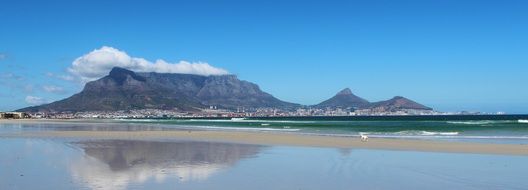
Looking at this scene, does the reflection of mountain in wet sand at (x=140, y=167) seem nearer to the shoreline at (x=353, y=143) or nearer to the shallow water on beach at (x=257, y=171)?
the shallow water on beach at (x=257, y=171)

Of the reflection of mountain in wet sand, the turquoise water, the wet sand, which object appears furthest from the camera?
the turquoise water

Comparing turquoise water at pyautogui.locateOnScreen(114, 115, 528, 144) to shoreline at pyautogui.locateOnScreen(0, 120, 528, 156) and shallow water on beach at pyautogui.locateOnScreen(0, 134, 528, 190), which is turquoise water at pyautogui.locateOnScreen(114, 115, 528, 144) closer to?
shoreline at pyautogui.locateOnScreen(0, 120, 528, 156)

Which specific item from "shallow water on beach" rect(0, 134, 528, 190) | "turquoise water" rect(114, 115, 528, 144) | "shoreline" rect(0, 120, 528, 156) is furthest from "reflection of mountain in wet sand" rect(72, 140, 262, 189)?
"turquoise water" rect(114, 115, 528, 144)

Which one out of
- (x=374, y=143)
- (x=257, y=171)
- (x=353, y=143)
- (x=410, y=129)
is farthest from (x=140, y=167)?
(x=410, y=129)

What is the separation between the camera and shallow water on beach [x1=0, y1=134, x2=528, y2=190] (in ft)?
40.7

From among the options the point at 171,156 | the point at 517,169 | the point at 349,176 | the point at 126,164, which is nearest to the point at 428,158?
the point at 517,169

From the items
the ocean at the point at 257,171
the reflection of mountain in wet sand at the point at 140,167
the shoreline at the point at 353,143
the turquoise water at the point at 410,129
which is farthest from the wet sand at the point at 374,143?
the reflection of mountain in wet sand at the point at 140,167

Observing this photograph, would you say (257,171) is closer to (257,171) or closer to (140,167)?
(257,171)

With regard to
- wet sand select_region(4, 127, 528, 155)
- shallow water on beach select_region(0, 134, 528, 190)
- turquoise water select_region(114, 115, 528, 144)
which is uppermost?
turquoise water select_region(114, 115, 528, 144)

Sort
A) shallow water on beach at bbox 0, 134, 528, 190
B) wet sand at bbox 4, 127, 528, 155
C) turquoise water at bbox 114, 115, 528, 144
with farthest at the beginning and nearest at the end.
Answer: turquoise water at bbox 114, 115, 528, 144 → wet sand at bbox 4, 127, 528, 155 → shallow water on beach at bbox 0, 134, 528, 190

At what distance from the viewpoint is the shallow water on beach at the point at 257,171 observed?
40.7 feet

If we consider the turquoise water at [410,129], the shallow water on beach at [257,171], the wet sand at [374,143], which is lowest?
the shallow water on beach at [257,171]

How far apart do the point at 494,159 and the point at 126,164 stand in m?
12.2

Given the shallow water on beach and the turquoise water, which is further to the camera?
the turquoise water
